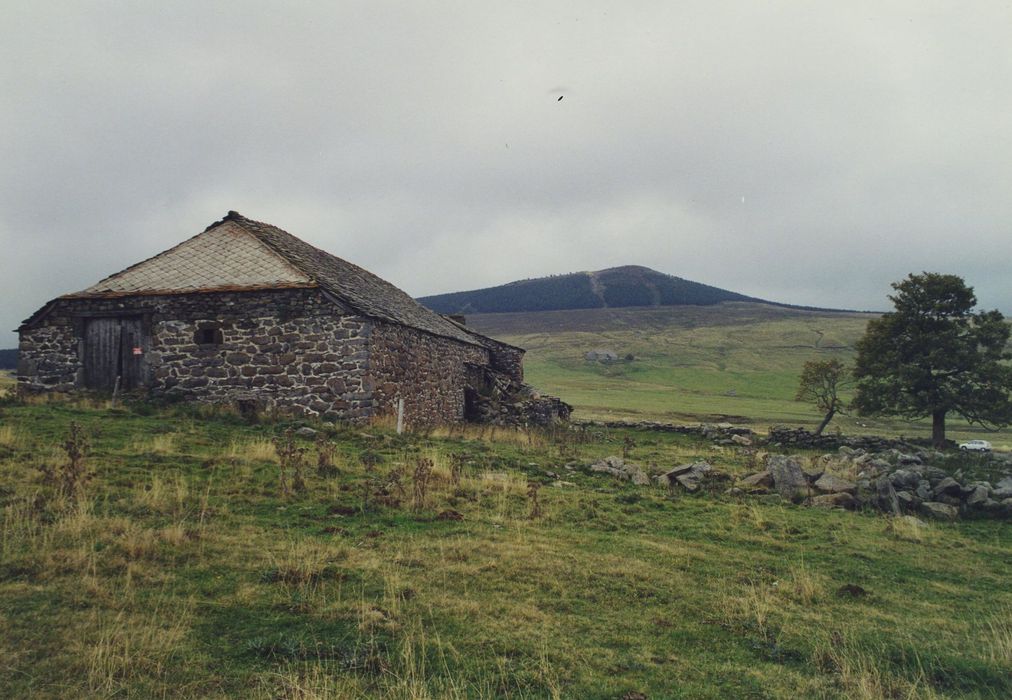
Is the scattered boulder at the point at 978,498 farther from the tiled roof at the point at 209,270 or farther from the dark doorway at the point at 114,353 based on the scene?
the dark doorway at the point at 114,353

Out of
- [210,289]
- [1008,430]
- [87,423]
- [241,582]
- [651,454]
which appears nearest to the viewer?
[241,582]

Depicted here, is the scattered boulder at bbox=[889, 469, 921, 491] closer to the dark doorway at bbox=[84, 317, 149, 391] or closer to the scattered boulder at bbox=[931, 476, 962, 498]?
the scattered boulder at bbox=[931, 476, 962, 498]

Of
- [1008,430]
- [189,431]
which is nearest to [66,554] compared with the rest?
[189,431]

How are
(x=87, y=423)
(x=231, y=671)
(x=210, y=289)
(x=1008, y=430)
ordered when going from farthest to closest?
(x=1008, y=430) < (x=210, y=289) < (x=87, y=423) < (x=231, y=671)

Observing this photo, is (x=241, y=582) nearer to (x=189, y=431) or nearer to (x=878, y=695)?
(x=878, y=695)

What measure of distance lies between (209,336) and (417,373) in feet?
22.7

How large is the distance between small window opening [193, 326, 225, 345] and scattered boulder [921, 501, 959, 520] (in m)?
18.5

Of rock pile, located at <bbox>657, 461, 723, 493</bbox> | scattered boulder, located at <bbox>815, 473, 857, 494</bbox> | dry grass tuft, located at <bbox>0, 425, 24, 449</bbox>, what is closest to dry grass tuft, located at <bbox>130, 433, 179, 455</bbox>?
dry grass tuft, located at <bbox>0, 425, 24, 449</bbox>

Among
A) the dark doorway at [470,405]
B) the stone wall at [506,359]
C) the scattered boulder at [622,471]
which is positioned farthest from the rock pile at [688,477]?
the stone wall at [506,359]

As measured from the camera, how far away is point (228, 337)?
18141 mm

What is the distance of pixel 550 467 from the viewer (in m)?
14.1

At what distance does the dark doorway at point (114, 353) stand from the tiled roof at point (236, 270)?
1011 millimetres

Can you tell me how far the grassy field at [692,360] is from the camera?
4762cm

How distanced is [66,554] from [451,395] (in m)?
19.7
